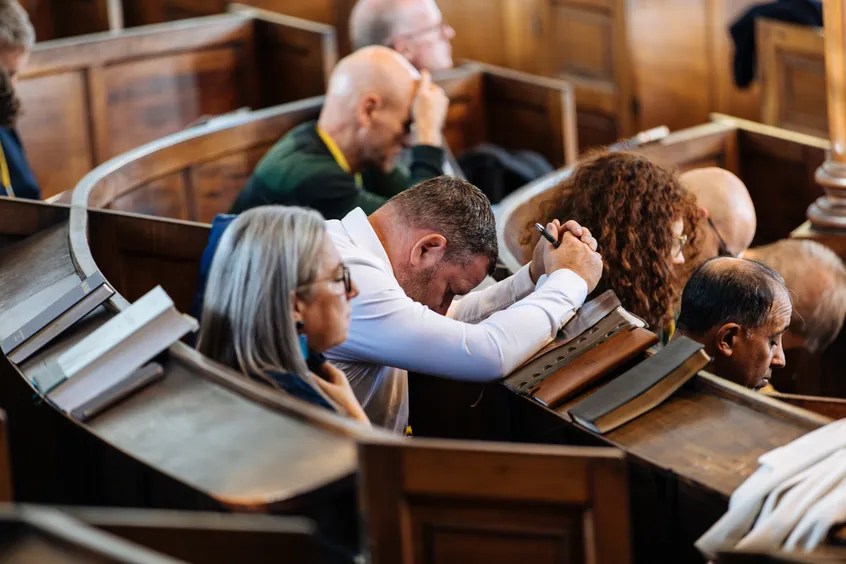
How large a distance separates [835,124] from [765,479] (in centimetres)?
202

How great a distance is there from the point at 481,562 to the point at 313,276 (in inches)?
21.8

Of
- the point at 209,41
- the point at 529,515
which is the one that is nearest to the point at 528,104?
the point at 209,41

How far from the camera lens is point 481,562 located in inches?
60.2

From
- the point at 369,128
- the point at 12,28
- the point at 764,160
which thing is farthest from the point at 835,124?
the point at 12,28

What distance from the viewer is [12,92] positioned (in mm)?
3566

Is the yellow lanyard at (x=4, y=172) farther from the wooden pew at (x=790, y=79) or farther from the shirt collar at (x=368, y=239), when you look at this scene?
the wooden pew at (x=790, y=79)

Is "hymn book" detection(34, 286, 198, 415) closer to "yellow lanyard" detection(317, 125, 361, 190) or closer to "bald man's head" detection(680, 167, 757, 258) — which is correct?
"bald man's head" detection(680, 167, 757, 258)

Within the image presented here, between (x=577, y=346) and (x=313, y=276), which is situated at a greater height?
(x=313, y=276)

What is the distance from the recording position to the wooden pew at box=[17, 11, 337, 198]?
482 cm

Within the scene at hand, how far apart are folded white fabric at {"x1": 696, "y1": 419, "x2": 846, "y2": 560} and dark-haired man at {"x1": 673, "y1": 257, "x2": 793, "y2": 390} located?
0.51 m

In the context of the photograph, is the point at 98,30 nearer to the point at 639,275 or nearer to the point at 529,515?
the point at 639,275

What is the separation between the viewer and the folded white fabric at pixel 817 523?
1553 millimetres

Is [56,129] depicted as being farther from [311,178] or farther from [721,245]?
[721,245]

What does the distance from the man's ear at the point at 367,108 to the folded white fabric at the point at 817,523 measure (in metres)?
2.38
